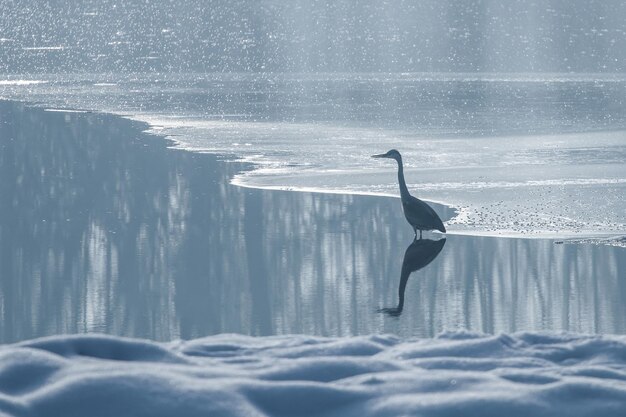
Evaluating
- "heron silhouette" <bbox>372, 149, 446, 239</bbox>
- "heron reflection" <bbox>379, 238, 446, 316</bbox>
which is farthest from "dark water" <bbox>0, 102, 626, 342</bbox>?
"heron silhouette" <bbox>372, 149, 446, 239</bbox>

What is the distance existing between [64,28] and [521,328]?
3014 inches

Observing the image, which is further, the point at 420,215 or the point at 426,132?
the point at 426,132

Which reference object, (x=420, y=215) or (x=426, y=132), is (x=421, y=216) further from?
(x=426, y=132)

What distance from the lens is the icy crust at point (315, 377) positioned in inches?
214

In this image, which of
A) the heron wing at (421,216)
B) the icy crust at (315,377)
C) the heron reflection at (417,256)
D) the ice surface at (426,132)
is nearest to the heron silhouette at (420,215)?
the heron wing at (421,216)

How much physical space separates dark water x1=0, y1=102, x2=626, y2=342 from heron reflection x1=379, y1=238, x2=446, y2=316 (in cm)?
2

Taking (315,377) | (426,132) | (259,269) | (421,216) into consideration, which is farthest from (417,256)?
(426,132)

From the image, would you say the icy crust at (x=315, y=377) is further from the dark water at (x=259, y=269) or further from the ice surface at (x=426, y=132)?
the ice surface at (x=426, y=132)

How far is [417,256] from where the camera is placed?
→ 37.4 ft

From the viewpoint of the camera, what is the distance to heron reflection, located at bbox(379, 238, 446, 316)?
1029 cm

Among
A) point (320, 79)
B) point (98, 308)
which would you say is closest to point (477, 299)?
point (98, 308)

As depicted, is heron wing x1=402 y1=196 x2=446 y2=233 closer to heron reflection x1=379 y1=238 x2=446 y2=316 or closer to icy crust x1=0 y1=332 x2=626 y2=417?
heron reflection x1=379 y1=238 x2=446 y2=316

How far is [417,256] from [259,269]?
155 cm

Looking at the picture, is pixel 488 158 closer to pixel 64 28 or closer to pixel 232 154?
pixel 232 154
